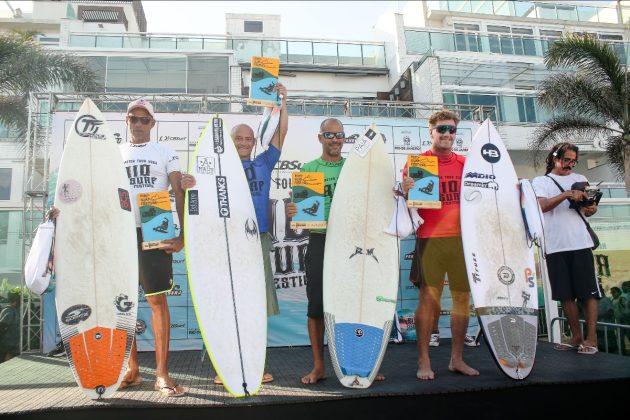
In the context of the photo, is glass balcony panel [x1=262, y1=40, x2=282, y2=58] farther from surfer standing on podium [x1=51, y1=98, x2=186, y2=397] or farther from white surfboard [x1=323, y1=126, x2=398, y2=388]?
surfer standing on podium [x1=51, y1=98, x2=186, y2=397]

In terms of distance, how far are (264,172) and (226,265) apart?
0.68 metres

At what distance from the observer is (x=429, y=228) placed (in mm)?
2828

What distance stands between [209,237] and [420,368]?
4.78 ft

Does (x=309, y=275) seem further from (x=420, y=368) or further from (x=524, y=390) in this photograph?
(x=524, y=390)

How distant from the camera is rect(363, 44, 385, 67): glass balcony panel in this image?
17891 millimetres

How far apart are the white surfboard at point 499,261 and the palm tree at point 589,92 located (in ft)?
24.2

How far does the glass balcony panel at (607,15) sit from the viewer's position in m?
22.1

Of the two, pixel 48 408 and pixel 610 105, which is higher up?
pixel 610 105

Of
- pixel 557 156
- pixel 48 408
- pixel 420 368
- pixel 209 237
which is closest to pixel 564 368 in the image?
pixel 420 368

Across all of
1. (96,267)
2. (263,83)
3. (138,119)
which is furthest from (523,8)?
(96,267)

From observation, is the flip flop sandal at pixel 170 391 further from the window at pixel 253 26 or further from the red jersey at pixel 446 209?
the window at pixel 253 26

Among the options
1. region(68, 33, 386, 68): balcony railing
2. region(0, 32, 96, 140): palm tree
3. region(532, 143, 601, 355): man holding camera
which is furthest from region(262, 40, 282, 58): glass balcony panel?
region(532, 143, 601, 355): man holding camera

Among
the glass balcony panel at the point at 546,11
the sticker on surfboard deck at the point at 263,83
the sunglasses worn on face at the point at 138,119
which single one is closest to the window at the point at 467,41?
the glass balcony panel at the point at 546,11

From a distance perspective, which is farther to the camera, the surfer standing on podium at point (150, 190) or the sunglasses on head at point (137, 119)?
the sunglasses on head at point (137, 119)
